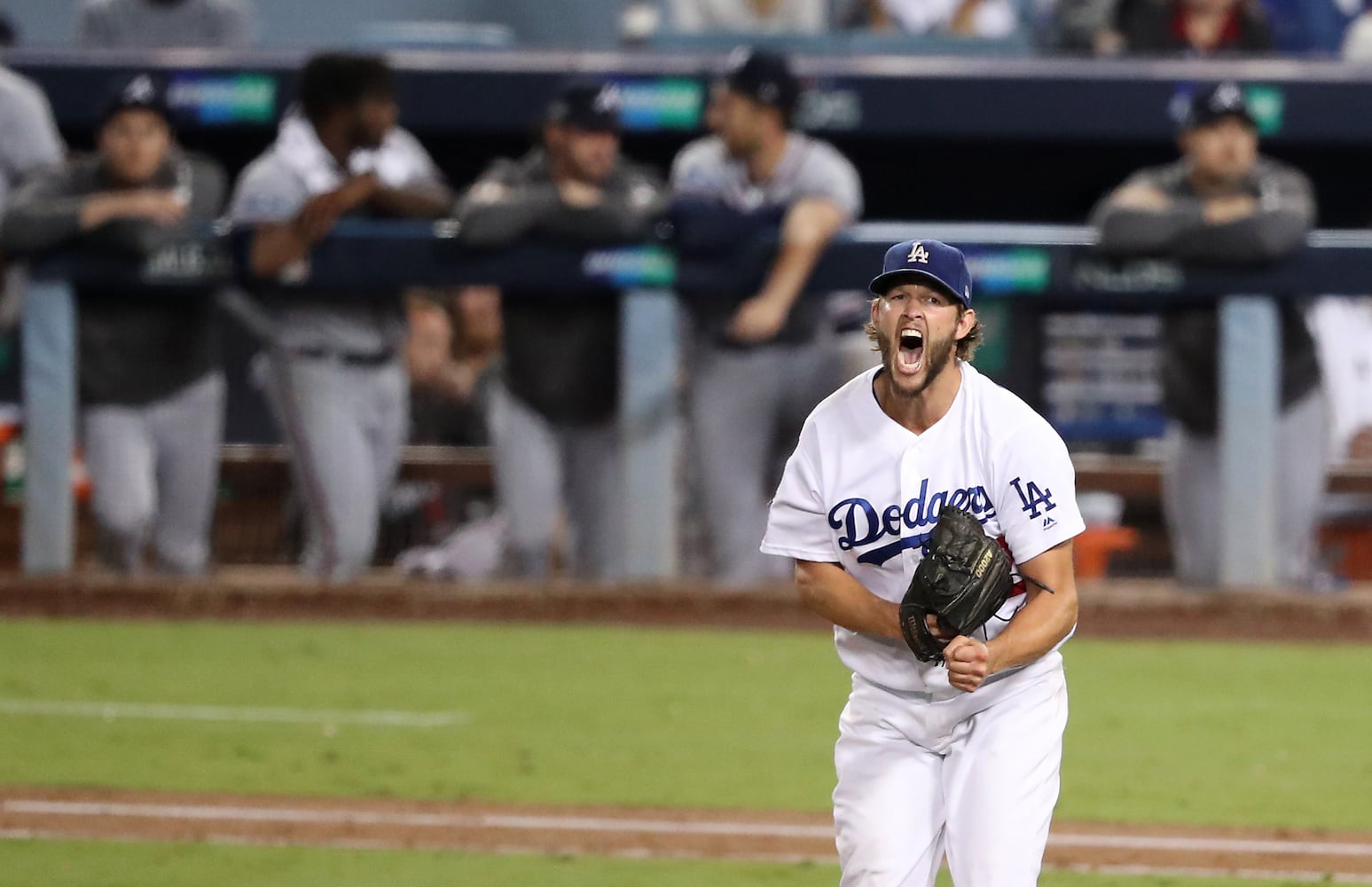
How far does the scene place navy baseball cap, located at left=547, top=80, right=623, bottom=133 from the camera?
328 inches

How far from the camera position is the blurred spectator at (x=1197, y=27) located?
10461 mm

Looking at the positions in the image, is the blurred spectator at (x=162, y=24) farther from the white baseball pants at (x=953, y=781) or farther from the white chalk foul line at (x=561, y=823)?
the white baseball pants at (x=953, y=781)

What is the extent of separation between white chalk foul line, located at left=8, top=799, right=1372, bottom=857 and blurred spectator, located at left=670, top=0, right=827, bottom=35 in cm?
607

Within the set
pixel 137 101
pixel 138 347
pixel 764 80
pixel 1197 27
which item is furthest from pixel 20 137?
pixel 1197 27

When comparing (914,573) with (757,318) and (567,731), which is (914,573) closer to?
(567,731)

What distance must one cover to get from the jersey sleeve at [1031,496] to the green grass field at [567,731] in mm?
1487

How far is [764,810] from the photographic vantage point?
5.69 metres

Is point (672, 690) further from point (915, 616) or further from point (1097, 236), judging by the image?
point (915, 616)

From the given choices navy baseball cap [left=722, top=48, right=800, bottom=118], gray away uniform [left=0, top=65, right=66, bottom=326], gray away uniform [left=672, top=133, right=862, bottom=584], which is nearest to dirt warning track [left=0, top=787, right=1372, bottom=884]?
gray away uniform [left=672, top=133, right=862, bottom=584]

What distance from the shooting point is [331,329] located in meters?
8.59

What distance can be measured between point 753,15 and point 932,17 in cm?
90

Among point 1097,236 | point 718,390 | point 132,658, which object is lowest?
point 132,658

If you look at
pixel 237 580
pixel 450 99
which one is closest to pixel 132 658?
pixel 237 580

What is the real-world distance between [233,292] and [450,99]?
94.8 inches
